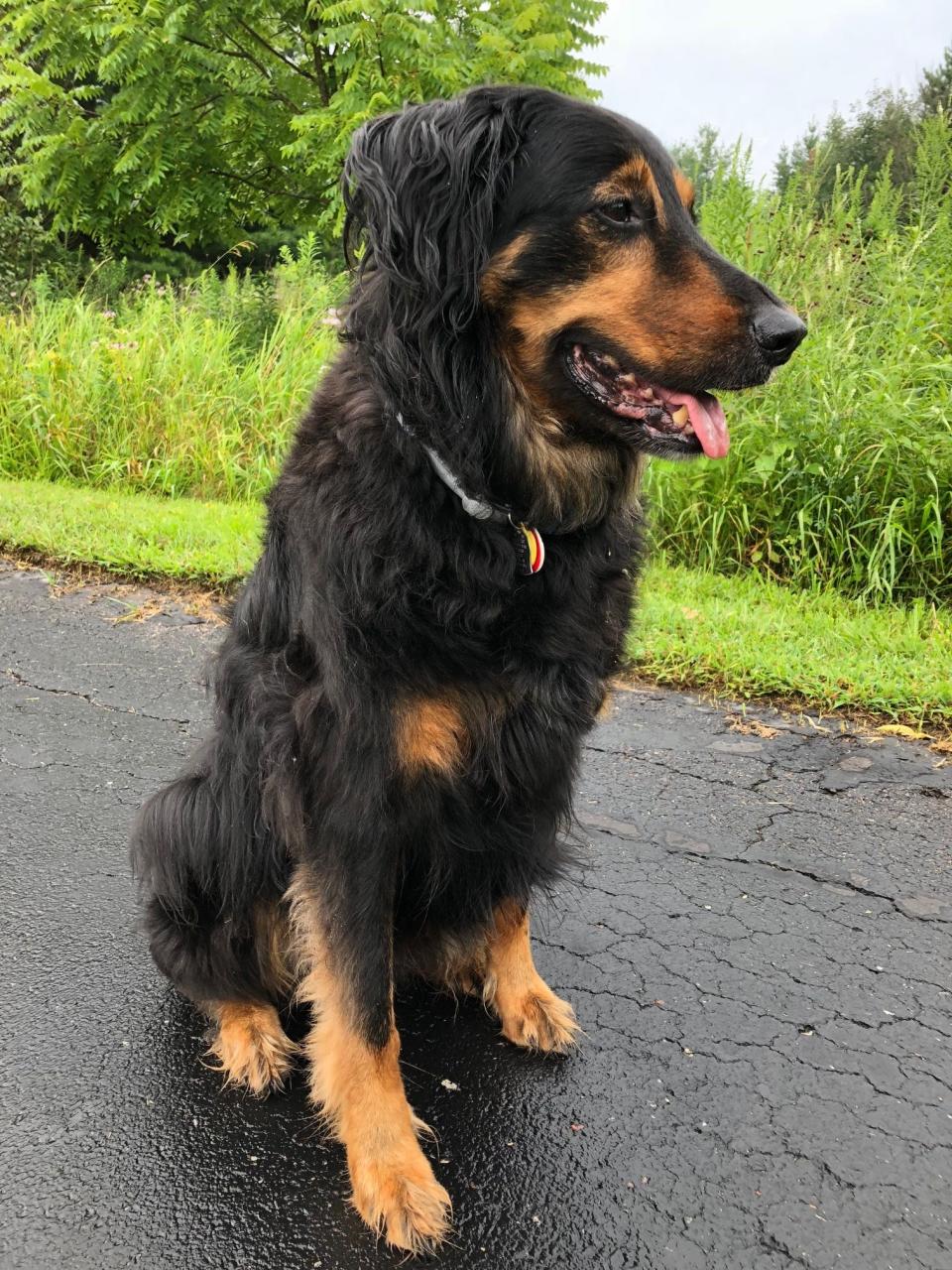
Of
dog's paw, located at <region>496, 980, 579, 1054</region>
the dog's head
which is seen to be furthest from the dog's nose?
dog's paw, located at <region>496, 980, 579, 1054</region>

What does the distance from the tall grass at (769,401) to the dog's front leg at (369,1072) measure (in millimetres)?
4430

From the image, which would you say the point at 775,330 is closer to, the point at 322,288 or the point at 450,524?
the point at 450,524

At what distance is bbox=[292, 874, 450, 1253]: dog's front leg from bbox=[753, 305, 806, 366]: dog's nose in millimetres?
1469

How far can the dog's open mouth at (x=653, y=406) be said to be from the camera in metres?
2.08

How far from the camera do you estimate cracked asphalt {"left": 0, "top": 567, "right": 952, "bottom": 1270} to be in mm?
1896

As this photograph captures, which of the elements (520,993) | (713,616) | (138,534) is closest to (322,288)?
(138,534)

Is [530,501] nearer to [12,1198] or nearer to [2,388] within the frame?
[12,1198]

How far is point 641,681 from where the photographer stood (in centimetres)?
446

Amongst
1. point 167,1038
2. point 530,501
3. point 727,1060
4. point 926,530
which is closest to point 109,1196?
point 167,1038

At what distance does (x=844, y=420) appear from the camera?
5.84m

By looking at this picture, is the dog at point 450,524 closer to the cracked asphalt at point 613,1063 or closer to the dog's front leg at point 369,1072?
the dog's front leg at point 369,1072

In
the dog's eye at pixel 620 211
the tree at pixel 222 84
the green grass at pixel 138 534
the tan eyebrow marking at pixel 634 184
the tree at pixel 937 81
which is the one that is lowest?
the green grass at pixel 138 534

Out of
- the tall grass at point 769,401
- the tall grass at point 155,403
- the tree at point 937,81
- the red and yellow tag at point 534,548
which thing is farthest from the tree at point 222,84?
the tree at point 937,81

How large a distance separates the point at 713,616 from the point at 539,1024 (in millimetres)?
2994
